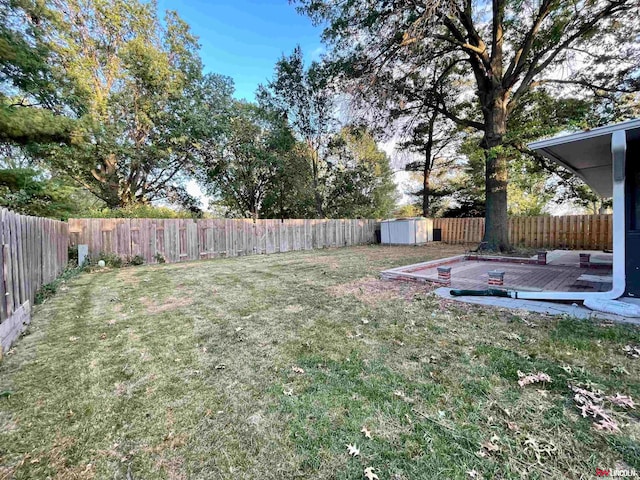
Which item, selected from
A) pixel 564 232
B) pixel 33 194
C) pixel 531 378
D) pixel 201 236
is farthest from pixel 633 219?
pixel 33 194

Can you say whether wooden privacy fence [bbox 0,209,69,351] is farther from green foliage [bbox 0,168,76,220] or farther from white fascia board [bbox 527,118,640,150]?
white fascia board [bbox 527,118,640,150]

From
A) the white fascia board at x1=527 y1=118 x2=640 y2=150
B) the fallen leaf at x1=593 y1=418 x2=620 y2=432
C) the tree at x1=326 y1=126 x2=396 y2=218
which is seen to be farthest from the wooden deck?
the tree at x1=326 y1=126 x2=396 y2=218

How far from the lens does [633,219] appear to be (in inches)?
127

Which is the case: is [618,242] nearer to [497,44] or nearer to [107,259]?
[497,44]

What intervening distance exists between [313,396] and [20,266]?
3.84m

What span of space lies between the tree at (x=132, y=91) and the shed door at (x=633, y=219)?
13227 mm

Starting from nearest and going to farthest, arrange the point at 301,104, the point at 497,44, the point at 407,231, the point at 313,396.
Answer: the point at 313,396
the point at 497,44
the point at 407,231
the point at 301,104

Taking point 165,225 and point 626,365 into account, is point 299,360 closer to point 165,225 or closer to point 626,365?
point 626,365

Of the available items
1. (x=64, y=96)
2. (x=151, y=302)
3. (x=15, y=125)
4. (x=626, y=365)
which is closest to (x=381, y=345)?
(x=626, y=365)

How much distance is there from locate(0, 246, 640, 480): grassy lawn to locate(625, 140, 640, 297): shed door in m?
1.08

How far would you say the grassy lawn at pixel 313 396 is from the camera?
50.4 inches

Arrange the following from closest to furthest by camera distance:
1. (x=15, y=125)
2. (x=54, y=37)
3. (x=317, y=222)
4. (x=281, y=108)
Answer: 1. (x=15, y=125)
2. (x=54, y=37)
3. (x=317, y=222)
4. (x=281, y=108)

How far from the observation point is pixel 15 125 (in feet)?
18.6

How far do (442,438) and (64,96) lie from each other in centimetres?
1255
